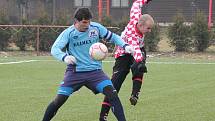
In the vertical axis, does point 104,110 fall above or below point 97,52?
below

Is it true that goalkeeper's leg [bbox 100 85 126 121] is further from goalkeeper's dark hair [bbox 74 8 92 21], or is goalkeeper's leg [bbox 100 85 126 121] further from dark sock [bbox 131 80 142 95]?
dark sock [bbox 131 80 142 95]

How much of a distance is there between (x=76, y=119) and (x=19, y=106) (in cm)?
172

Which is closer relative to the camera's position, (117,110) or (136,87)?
(117,110)

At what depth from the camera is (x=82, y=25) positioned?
7254 mm

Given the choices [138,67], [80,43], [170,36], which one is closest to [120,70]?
[138,67]

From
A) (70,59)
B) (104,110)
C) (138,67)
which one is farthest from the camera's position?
(138,67)

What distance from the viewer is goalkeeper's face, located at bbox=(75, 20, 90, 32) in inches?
285

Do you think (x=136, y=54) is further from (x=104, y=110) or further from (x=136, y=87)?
(x=104, y=110)

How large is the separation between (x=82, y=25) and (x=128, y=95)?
4.82m

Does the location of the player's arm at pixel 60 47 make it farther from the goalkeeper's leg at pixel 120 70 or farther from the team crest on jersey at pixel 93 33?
the goalkeeper's leg at pixel 120 70

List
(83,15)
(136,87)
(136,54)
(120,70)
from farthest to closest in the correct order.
Answer: 1. (136,87)
2. (120,70)
3. (136,54)
4. (83,15)

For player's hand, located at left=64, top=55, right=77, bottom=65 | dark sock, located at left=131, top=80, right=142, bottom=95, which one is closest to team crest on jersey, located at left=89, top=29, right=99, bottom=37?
player's hand, located at left=64, top=55, right=77, bottom=65

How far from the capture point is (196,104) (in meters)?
10.5

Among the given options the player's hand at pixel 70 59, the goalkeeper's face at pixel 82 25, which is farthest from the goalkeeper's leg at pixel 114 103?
the goalkeeper's face at pixel 82 25
